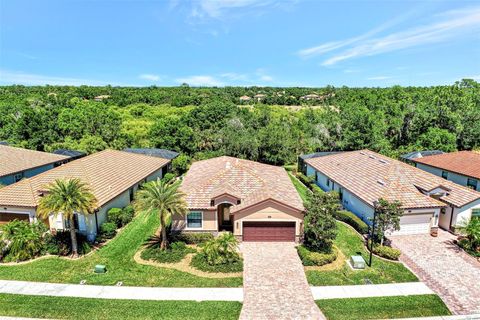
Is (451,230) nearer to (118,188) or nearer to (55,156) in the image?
(118,188)

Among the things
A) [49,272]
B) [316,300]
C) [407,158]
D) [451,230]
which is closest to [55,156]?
[49,272]

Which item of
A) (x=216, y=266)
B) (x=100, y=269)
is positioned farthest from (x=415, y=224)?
(x=100, y=269)

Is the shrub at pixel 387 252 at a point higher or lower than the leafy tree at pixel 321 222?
lower

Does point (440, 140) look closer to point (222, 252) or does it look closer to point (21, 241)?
point (222, 252)

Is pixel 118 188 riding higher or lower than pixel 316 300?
higher

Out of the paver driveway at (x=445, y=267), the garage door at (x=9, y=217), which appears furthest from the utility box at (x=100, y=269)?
the paver driveway at (x=445, y=267)

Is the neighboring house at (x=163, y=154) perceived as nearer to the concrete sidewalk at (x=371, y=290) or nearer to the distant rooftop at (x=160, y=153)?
the distant rooftop at (x=160, y=153)
